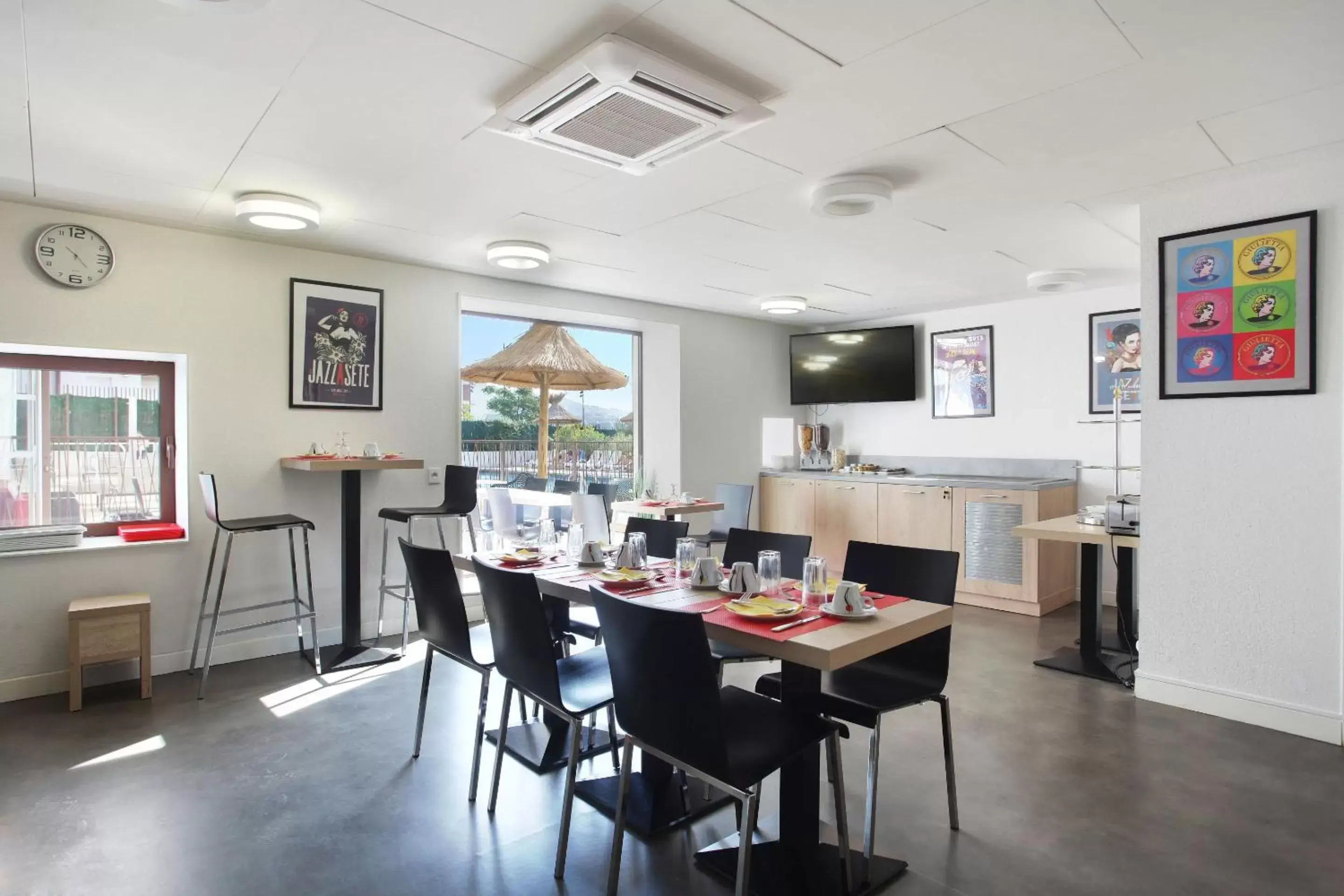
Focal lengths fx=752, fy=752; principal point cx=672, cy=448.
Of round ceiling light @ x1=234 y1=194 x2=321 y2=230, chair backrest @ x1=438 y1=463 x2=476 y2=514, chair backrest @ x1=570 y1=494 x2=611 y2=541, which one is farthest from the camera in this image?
chair backrest @ x1=570 y1=494 x2=611 y2=541

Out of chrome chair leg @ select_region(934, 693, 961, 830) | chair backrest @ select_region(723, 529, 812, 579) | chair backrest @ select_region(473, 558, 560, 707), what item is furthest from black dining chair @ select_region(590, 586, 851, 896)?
chair backrest @ select_region(723, 529, 812, 579)

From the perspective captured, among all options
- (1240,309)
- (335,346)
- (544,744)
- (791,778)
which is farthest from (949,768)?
(335,346)

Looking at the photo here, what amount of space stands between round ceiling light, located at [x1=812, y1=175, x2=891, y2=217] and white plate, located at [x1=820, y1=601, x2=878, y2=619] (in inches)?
73.6

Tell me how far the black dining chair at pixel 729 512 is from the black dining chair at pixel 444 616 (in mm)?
3064

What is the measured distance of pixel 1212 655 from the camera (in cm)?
351

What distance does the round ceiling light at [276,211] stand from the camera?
3508mm

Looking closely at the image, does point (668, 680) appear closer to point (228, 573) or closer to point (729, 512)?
point (228, 573)

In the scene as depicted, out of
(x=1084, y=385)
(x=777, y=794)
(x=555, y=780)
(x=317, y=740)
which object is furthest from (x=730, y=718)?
(x=1084, y=385)

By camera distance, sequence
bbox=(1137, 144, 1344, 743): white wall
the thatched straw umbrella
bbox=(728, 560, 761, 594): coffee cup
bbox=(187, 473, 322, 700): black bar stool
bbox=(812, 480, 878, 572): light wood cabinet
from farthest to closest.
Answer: bbox=(812, 480, 878, 572): light wood cabinet < the thatched straw umbrella < bbox=(187, 473, 322, 700): black bar stool < bbox=(1137, 144, 1344, 743): white wall < bbox=(728, 560, 761, 594): coffee cup

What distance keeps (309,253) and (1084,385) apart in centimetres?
560

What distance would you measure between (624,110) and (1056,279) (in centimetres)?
383

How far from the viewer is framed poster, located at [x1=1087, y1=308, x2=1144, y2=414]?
18.4 feet

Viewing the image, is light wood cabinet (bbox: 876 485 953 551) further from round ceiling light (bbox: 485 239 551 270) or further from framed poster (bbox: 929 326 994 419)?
round ceiling light (bbox: 485 239 551 270)

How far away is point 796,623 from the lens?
2109mm
